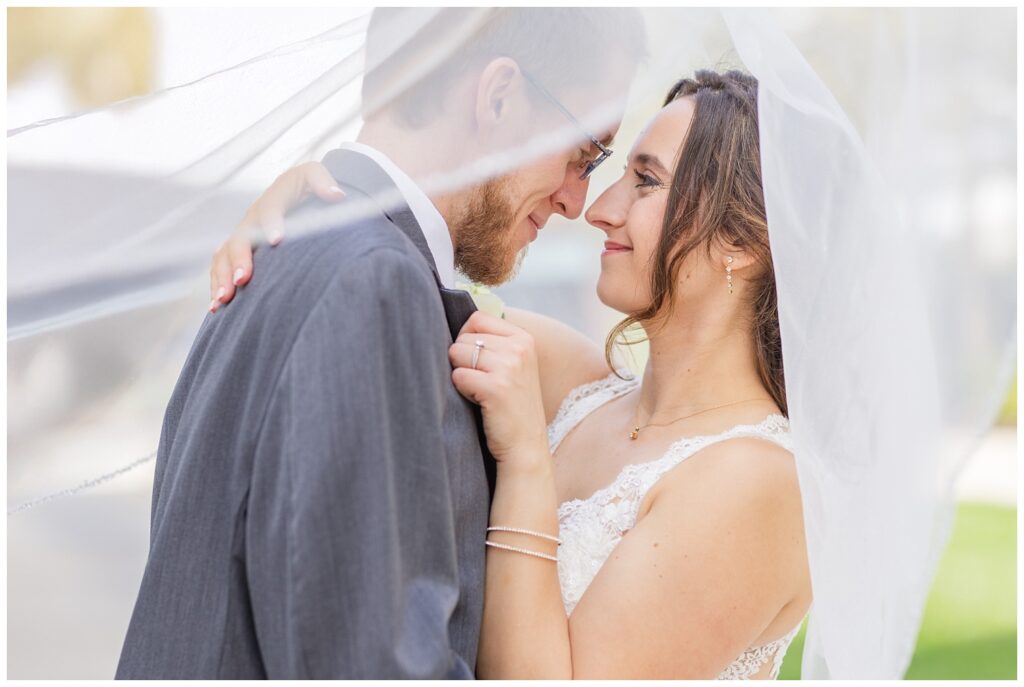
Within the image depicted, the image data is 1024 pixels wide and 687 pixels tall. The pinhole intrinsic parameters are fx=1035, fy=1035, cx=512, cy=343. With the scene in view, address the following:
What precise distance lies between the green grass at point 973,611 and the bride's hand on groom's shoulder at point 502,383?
3969mm

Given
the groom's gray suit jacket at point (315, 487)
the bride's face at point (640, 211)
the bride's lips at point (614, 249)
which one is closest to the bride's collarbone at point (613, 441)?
the bride's face at point (640, 211)

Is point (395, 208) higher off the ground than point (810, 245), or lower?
higher

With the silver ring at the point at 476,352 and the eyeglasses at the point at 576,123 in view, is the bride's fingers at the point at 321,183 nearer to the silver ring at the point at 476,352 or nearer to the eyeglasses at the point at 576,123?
the silver ring at the point at 476,352

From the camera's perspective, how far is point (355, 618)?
1.68m

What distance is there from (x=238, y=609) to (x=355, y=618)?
0.27 m

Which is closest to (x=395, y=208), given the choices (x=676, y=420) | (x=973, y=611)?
(x=676, y=420)

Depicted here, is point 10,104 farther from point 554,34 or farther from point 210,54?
point 554,34

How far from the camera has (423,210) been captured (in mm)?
2178

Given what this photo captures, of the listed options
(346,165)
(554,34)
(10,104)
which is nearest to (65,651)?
(10,104)

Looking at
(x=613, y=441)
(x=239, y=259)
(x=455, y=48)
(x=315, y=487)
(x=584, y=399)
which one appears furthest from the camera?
(x=584, y=399)

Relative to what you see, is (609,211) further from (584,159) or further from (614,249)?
(584,159)

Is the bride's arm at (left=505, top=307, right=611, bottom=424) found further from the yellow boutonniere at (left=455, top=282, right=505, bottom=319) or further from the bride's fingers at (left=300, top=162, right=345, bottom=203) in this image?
the bride's fingers at (left=300, top=162, right=345, bottom=203)

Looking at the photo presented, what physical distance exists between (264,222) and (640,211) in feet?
3.45

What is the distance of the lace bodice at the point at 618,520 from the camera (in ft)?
8.18
